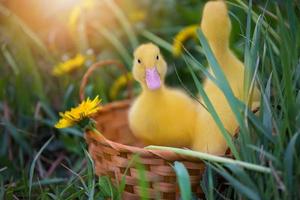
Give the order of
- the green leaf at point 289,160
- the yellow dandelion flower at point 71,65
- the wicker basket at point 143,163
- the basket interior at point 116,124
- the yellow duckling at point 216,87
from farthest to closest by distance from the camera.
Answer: the yellow dandelion flower at point 71,65
the basket interior at point 116,124
the yellow duckling at point 216,87
the wicker basket at point 143,163
the green leaf at point 289,160

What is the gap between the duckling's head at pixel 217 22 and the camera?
3.96ft

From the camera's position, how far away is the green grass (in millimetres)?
930

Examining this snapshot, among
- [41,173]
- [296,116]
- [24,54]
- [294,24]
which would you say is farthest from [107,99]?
[296,116]

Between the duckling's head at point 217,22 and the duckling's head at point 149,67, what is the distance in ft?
0.45

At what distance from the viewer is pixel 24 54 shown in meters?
1.78

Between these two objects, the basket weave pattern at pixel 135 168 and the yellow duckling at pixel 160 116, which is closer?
the basket weave pattern at pixel 135 168

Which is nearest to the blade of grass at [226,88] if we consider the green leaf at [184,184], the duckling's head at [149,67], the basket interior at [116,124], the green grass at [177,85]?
the green grass at [177,85]

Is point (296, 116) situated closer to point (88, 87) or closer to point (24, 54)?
point (88, 87)

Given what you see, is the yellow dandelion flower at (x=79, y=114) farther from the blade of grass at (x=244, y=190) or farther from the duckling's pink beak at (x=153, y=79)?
the blade of grass at (x=244, y=190)

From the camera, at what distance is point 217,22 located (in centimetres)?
121

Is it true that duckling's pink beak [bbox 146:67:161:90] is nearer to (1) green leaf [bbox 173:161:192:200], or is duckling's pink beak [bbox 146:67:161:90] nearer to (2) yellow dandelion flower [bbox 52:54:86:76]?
(1) green leaf [bbox 173:161:192:200]

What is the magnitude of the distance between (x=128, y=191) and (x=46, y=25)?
1357 millimetres

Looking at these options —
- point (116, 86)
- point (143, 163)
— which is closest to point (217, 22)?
point (143, 163)

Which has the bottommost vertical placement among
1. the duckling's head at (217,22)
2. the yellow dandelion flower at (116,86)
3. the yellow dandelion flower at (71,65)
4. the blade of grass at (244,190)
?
the blade of grass at (244,190)
